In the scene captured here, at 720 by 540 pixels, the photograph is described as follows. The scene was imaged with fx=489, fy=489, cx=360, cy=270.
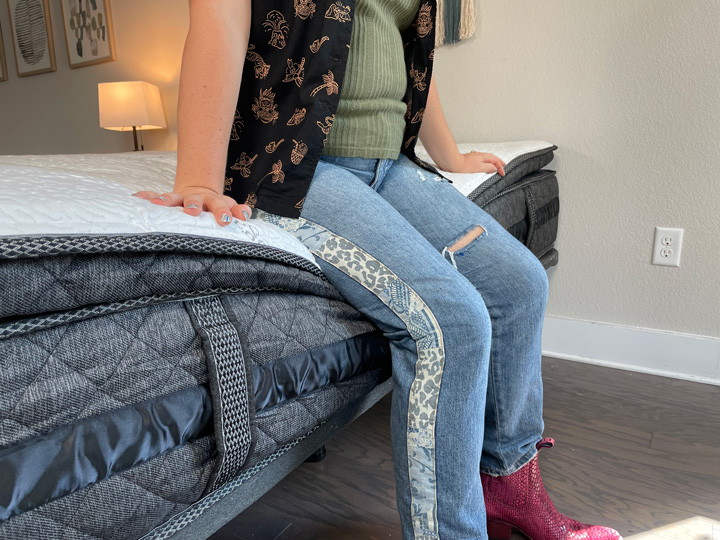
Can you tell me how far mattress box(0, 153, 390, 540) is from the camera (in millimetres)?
343

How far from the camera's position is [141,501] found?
39 cm

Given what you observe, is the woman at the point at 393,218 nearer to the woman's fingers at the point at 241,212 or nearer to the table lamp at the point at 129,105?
the woman's fingers at the point at 241,212

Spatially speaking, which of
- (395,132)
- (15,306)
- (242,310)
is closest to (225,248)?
(242,310)

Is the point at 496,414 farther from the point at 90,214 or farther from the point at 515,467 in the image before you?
the point at 90,214

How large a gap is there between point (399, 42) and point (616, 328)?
1.15m

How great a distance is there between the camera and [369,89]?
74cm

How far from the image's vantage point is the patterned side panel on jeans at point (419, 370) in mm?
579

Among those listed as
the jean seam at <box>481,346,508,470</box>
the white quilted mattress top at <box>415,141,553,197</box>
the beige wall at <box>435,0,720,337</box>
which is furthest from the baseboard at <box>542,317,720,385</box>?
the jean seam at <box>481,346,508,470</box>

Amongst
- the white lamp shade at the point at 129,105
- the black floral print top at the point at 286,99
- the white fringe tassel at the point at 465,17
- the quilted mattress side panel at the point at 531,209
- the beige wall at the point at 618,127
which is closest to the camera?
the black floral print top at the point at 286,99

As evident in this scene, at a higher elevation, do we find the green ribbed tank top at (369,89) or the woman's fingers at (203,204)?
the green ribbed tank top at (369,89)

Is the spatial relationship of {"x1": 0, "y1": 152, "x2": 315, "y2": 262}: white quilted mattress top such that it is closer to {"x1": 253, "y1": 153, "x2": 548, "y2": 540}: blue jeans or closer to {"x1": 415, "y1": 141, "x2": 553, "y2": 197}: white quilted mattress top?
{"x1": 253, "y1": 153, "x2": 548, "y2": 540}: blue jeans

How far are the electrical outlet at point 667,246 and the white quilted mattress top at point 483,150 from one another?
41 centimetres

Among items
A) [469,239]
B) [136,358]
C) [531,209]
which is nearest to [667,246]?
[531,209]

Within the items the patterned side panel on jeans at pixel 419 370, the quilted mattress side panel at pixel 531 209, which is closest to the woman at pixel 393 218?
the patterned side panel on jeans at pixel 419 370
